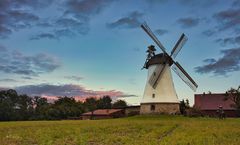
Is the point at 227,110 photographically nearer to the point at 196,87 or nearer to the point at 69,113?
the point at 196,87

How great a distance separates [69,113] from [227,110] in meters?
38.7

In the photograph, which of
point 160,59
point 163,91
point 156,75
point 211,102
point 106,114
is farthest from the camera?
point 106,114

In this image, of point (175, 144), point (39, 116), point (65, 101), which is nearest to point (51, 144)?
point (175, 144)

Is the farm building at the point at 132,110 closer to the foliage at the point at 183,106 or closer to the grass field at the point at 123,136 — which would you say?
the foliage at the point at 183,106

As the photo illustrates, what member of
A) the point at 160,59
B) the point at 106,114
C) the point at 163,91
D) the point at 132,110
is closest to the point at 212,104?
the point at 163,91

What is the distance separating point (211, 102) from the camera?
73.8 m

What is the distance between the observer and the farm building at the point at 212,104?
7119 cm

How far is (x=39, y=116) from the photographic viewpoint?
88.1m

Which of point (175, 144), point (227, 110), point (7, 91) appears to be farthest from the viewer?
point (7, 91)

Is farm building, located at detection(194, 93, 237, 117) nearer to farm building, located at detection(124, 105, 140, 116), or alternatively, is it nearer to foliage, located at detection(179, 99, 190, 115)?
foliage, located at detection(179, 99, 190, 115)

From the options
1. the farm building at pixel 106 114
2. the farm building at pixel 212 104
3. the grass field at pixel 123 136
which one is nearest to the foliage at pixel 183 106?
the farm building at pixel 212 104

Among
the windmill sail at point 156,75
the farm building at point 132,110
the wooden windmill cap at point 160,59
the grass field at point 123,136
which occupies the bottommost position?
the grass field at point 123,136

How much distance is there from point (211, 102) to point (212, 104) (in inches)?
24.3

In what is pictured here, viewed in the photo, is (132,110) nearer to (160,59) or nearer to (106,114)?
(106,114)
